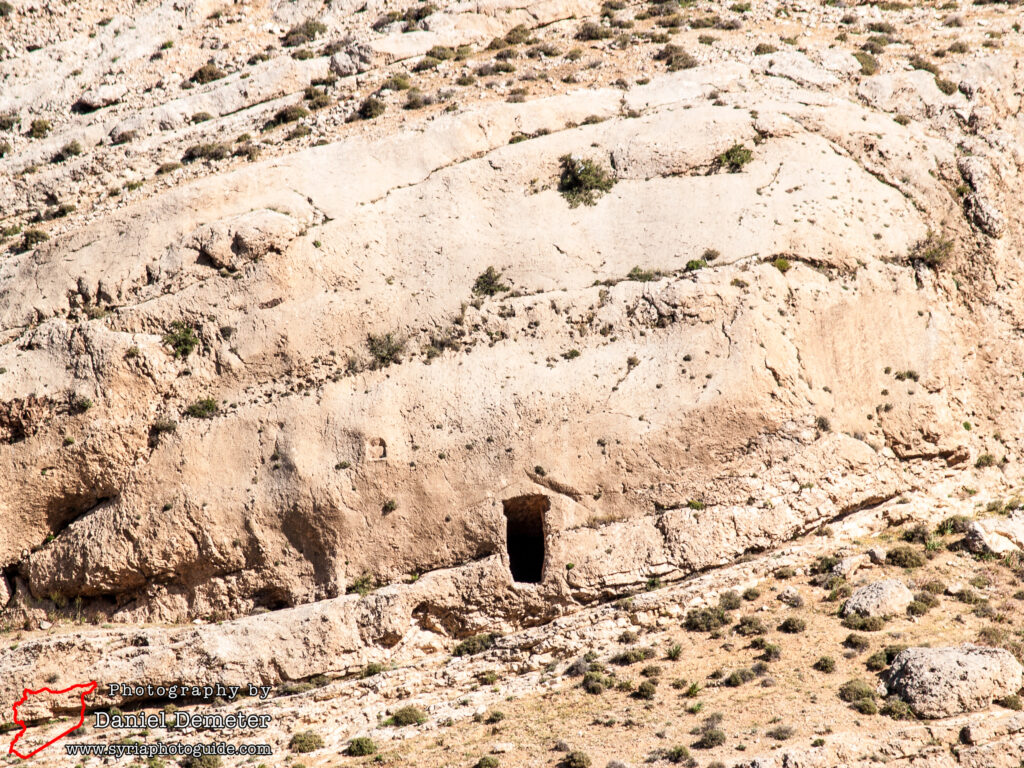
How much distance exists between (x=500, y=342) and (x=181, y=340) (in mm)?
9516

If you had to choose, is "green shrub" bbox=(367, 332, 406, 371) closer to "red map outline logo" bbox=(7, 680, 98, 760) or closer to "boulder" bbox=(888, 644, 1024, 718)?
"red map outline logo" bbox=(7, 680, 98, 760)

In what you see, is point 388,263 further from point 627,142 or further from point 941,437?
point 941,437

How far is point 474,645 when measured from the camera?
26344 mm

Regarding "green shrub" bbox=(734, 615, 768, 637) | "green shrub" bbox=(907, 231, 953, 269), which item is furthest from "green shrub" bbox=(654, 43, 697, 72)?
"green shrub" bbox=(734, 615, 768, 637)

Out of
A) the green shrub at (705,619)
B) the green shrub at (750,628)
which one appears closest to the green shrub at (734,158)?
the green shrub at (705,619)

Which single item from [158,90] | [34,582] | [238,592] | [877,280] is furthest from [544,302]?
[158,90]

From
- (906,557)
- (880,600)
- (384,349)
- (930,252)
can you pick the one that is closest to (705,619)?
(880,600)

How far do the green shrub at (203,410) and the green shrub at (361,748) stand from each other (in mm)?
10305

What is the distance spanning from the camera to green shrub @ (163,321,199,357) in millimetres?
29594

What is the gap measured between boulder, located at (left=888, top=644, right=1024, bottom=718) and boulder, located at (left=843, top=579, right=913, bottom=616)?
2.24 metres

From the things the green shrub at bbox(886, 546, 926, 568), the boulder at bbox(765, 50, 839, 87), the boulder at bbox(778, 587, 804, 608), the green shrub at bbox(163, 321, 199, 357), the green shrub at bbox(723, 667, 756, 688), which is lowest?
the green shrub at bbox(723, 667, 756, 688)

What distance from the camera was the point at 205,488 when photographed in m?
27.8

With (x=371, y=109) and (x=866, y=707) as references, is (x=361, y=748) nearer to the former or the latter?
(x=866, y=707)

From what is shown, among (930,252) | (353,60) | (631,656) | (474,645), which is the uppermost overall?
(353,60)
